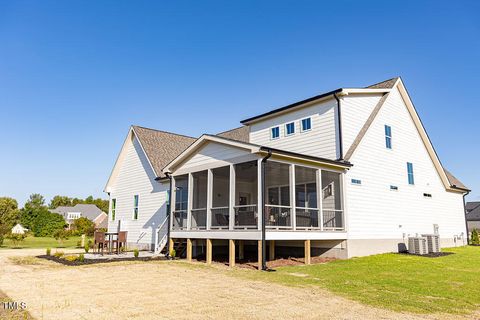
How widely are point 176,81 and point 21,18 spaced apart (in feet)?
28.2

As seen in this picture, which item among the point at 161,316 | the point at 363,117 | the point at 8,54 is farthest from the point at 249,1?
the point at 161,316

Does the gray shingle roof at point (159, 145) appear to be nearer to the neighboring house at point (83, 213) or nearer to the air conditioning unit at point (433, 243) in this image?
the air conditioning unit at point (433, 243)

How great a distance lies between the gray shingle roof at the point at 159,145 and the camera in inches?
870

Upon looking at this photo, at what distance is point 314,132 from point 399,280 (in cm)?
875

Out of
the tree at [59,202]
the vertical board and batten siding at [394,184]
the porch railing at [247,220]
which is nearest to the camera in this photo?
the porch railing at [247,220]

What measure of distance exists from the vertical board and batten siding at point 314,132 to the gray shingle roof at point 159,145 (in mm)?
7508

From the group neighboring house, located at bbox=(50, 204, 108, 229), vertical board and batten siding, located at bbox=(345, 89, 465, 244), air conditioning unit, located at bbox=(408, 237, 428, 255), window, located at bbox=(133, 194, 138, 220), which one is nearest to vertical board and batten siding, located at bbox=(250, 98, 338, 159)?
vertical board and batten siding, located at bbox=(345, 89, 465, 244)

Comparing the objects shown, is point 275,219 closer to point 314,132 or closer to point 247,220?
point 247,220

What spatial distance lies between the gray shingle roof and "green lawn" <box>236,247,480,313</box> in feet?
40.2

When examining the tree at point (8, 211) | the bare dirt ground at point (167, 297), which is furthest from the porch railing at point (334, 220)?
the tree at point (8, 211)

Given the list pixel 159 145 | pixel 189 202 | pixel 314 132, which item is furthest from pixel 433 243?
pixel 159 145

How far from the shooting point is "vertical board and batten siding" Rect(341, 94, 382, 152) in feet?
52.7

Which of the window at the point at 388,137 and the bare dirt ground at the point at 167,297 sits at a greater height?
the window at the point at 388,137

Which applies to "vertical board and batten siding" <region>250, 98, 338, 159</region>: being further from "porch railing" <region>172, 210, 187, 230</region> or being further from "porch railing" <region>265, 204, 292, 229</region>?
"porch railing" <region>172, 210, 187, 230</region>
